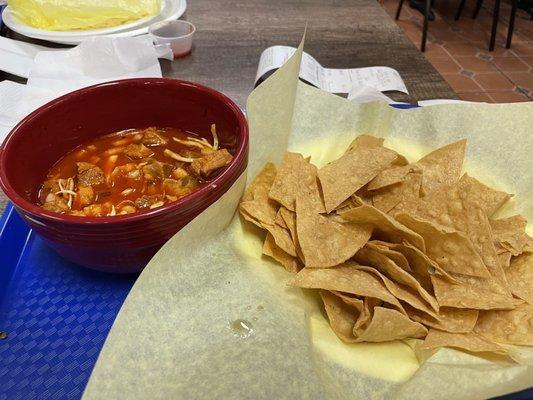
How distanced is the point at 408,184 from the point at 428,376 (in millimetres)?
390

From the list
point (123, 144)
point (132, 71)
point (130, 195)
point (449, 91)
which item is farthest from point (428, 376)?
point (132, 71)

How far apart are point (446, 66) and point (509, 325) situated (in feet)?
10.9

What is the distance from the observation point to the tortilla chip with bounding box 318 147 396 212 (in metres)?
0.90

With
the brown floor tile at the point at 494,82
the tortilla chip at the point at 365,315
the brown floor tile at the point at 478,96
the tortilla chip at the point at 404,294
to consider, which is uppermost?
the tortilla chip at the point at 404,294

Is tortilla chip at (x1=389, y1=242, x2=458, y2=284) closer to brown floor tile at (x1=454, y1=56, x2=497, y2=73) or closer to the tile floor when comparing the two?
the tile floor

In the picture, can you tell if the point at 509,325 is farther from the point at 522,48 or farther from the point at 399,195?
the point at 522,48

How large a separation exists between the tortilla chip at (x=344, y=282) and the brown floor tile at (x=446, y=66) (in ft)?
10.5

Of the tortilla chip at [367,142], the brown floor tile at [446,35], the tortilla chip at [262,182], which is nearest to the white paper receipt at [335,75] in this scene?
the tortilla chip at [367,142]

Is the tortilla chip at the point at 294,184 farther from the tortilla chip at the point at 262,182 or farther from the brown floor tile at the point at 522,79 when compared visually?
the brown floor tile at the point at 522,79

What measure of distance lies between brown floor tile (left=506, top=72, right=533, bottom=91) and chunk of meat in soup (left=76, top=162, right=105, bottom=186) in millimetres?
3439

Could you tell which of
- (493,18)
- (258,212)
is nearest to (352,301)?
(258,212)

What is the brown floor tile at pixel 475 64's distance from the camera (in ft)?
12.0

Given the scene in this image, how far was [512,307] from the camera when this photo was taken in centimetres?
77

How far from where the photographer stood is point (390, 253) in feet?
2.65
